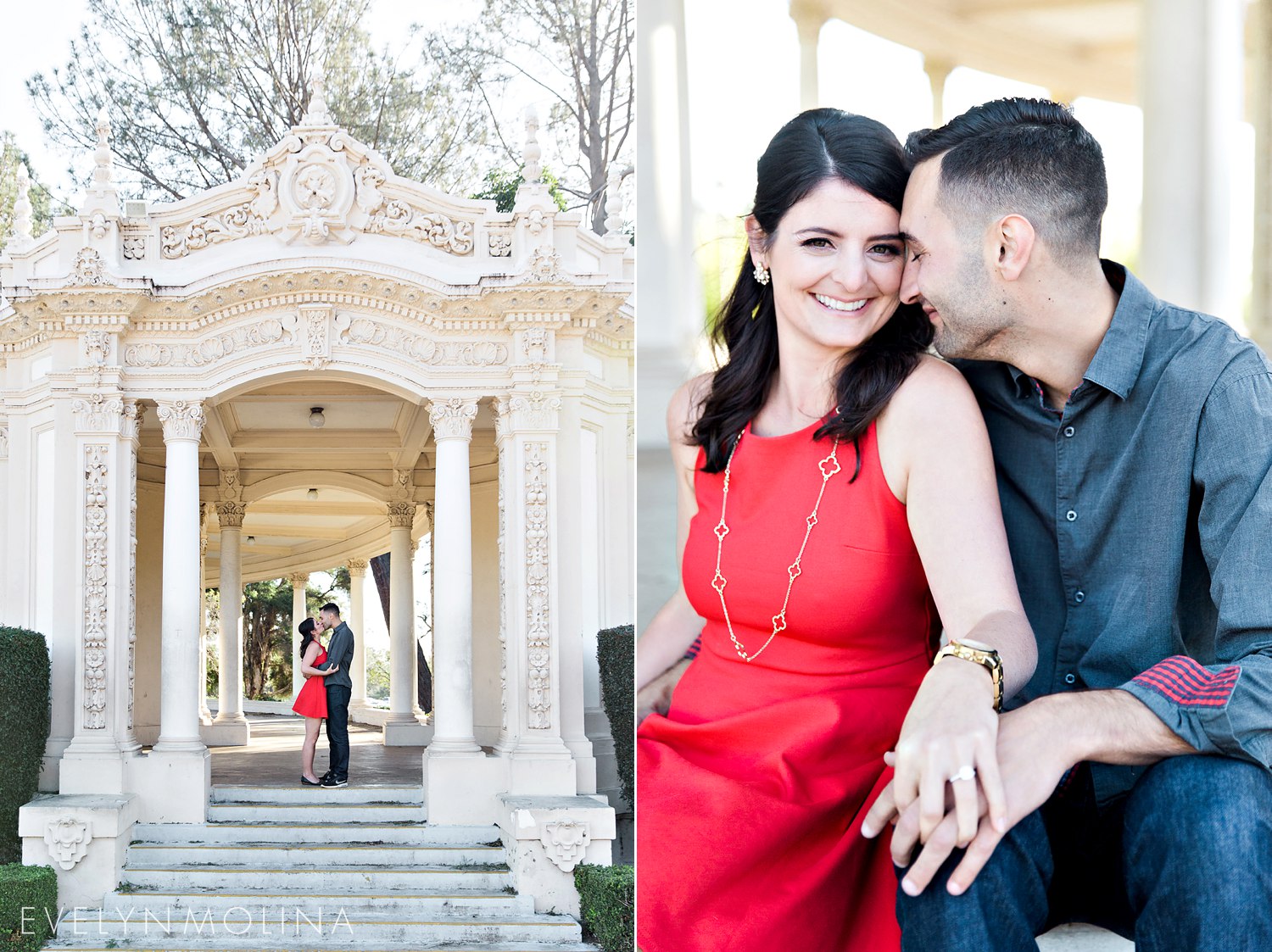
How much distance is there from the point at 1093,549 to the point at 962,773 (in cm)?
18

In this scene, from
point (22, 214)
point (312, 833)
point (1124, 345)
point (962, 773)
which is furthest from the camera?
point (312, 833)

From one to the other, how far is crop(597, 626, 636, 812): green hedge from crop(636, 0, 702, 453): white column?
1.35 metres

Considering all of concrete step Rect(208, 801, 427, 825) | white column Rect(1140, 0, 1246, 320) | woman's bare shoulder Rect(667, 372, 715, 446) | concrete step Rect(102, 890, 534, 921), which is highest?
white column Rect(1140, 0, 1246, 320)

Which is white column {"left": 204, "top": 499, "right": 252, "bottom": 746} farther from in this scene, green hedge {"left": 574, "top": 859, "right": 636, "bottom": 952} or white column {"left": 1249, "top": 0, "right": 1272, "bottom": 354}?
white column {"left": 1249, "top": 0, "right": 1272, "bottom": 354}

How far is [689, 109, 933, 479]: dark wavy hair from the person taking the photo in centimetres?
59

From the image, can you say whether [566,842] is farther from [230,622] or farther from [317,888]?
[230,622]

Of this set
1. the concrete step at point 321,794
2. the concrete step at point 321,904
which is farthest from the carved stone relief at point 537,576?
the concrete step at point 321,794

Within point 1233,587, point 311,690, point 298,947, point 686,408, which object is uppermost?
point 686,408

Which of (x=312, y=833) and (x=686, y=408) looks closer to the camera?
(x=686, y=408)

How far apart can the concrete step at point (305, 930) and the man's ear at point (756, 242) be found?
1.80 m

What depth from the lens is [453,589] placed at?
261 cm

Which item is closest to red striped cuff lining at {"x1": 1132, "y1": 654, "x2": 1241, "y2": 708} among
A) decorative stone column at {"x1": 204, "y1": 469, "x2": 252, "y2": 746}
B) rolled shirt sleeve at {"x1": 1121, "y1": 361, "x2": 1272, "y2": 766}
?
rolled shirt sleeve at {"x1": 1121, "y1": 361, "x2": 1272, "y2": 766}

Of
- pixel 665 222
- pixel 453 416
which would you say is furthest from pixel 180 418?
pixel 665 222

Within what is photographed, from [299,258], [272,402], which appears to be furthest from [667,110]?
[272,402]
